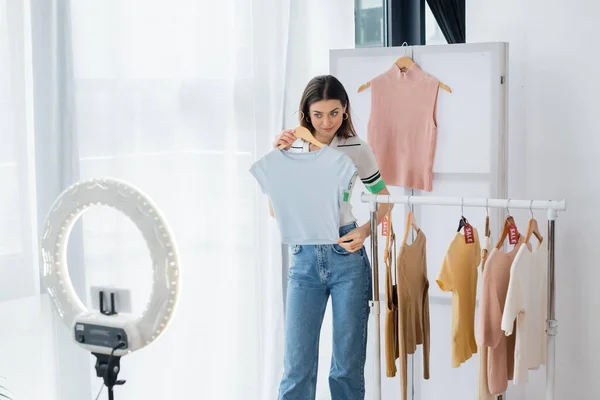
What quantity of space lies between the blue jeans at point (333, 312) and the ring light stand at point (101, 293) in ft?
3.68

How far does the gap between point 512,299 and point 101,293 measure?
1327 millimetres

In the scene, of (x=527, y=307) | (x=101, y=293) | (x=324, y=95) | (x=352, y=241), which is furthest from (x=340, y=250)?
(x=101, y=293)

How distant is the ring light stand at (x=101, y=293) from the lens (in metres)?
1.11

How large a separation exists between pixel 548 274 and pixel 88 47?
1456 millimetres

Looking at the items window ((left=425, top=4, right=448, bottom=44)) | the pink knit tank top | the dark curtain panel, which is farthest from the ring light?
window ((left=425, top=4, right=448, bottom=44))

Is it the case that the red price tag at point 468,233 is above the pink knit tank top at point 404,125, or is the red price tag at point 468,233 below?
below

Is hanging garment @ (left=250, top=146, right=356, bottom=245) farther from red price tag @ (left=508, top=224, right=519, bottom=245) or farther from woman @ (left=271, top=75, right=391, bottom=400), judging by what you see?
red price tag @ (left=508, top=224, right=519, bottom=245)

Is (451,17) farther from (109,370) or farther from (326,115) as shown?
(109,370)

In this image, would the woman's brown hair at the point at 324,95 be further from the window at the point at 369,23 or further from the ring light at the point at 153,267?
the window at the point at 369,23

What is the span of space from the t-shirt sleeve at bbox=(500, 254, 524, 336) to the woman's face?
25.0 inches

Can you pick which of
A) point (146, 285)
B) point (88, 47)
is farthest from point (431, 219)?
point (88, 47)

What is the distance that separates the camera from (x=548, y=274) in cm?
215

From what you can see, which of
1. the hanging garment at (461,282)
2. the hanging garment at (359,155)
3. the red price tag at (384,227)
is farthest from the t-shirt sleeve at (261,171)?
the hanging garment at (461,282)

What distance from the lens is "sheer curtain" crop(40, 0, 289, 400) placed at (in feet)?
7.65
